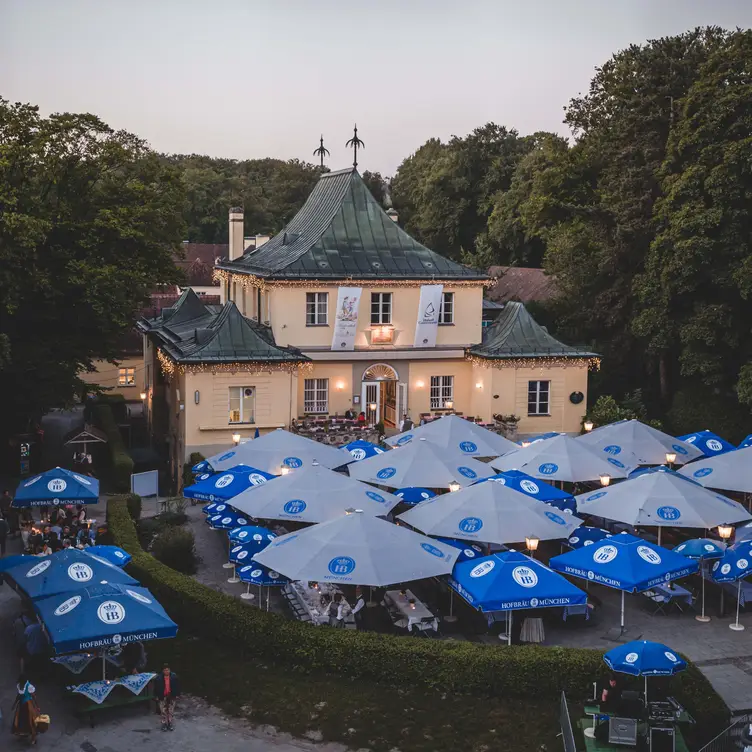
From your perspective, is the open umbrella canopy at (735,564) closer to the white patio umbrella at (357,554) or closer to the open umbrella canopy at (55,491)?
the white patio umbrella at (357,554)

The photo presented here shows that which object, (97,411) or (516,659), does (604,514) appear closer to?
(516,659)

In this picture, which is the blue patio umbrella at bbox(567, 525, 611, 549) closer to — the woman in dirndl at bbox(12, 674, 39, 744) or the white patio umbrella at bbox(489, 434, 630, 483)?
the white patio umbrella at bbox(489, 434, 630, 483)

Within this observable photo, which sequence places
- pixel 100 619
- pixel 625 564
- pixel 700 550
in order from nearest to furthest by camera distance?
1. pixel 100 619
2. pixel 625 564
3. pixel 700 550

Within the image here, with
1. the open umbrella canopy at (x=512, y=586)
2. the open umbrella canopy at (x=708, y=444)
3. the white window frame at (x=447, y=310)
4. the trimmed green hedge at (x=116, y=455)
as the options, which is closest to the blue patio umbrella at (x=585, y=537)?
the open umbrella canopy at (x=512, y=586)

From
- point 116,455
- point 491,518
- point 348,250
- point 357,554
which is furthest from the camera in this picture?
point 348,250

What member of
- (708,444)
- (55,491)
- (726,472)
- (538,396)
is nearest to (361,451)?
(55,491)

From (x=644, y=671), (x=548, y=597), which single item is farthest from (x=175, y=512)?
(x=644, y=671)

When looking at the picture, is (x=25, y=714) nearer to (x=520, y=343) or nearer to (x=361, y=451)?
(x=361, y=451)
